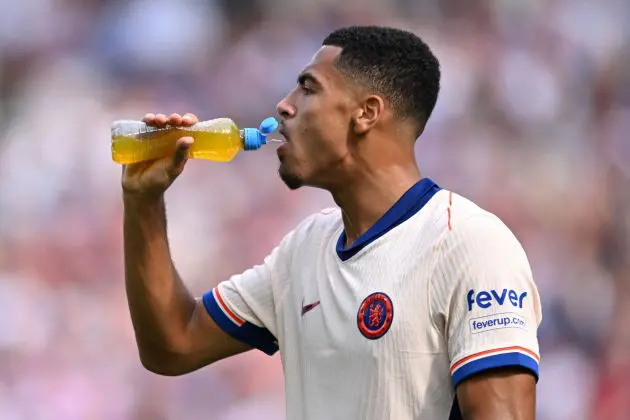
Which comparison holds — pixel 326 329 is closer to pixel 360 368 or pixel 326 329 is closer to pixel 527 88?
pixel 360 368

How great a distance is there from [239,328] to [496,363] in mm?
960

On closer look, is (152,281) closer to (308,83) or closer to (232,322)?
(232,322)

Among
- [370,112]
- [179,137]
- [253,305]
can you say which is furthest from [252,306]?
[370,112]

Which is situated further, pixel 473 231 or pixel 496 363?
pixel 473 231

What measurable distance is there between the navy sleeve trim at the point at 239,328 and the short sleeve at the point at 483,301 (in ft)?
2.39

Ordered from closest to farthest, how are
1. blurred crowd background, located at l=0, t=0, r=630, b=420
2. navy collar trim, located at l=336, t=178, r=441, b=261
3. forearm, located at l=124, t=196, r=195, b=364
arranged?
navy collar trim, located at l=336, t=178, r=441, b=261, forearm, located at l=124, t=196, r=195, b=364, blurred crowd background, located at l=0, t=0, r=630, b=420

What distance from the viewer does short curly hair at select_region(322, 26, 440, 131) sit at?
125 inches

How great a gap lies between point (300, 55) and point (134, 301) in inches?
128

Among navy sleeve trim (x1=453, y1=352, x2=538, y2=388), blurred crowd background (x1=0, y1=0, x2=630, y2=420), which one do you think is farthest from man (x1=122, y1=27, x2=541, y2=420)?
blurred crowd background (x1=0, y1=0, x2=630, y2=420)

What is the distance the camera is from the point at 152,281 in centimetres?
322

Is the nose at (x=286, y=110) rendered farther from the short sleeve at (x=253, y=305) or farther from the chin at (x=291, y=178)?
the short sleeve at (x=253, y=305)

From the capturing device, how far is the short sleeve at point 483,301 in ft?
8.42

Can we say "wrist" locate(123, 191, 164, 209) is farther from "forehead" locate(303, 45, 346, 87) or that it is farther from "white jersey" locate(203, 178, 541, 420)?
"forehead" locate(303, 45, 346, 87)

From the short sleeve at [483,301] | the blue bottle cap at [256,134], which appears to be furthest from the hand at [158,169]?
the short sleeve at [483,301]
